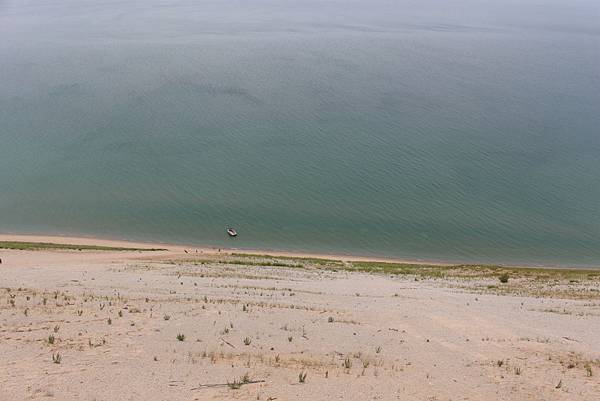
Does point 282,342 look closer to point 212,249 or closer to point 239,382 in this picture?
point 239,382

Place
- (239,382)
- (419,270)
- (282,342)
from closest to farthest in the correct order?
1. (239,382)
2. (282,342)
3. (419,270)

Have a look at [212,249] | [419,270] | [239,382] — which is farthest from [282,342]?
[212,249]

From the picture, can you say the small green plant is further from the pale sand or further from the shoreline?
the shoreline

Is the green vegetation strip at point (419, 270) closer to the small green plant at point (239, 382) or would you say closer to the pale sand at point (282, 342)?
the pale sand at point (282, 342)

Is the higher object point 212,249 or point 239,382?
point 212,249

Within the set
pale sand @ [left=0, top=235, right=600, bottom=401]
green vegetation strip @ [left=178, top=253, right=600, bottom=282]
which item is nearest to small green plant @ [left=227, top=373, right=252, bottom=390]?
pale sand @ [left=0, top=235, right=600, bottom=401]

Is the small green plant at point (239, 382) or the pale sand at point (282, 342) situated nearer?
the small green plant at point (239, 382)

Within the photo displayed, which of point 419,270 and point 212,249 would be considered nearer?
point 419,270

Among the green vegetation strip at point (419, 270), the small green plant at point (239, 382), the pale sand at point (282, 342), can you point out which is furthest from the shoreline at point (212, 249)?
the small green plant at point (239, 382)
